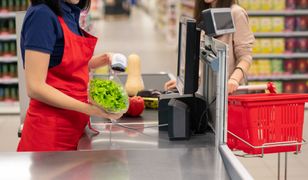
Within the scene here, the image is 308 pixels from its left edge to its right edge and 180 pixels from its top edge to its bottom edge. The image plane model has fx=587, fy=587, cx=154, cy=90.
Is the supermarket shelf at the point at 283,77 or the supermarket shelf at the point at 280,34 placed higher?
the supermarket shelf at the point at 280,34

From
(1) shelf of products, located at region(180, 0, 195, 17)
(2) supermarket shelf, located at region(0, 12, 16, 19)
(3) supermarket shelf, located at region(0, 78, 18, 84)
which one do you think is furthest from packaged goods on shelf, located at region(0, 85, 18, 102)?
(1) shelf of products, located at region(180, 0, 195, 17)

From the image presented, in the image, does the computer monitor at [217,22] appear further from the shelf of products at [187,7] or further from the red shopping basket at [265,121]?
the shelf of products at [187,7]

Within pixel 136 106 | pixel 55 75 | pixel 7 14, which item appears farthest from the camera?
pixel 7 14

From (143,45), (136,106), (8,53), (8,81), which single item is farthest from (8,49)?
(143,45)

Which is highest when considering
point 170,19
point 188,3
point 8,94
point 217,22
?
point 188,3

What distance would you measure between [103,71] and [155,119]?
3.99 m

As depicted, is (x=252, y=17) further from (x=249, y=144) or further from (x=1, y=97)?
(x=249, y=144)

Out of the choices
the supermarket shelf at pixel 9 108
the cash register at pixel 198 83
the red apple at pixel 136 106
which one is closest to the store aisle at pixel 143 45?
the supermarket shelf at pixel 9 108

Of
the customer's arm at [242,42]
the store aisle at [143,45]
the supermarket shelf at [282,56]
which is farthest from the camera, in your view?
the store aisle at [143,45]

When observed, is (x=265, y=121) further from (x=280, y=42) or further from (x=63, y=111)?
(x=280, y=42)

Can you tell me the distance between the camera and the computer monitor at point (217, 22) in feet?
7.88

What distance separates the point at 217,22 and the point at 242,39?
1.18 metres

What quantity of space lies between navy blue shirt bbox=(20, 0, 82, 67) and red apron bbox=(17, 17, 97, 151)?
0.03 meters

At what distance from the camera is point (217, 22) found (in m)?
2.41
